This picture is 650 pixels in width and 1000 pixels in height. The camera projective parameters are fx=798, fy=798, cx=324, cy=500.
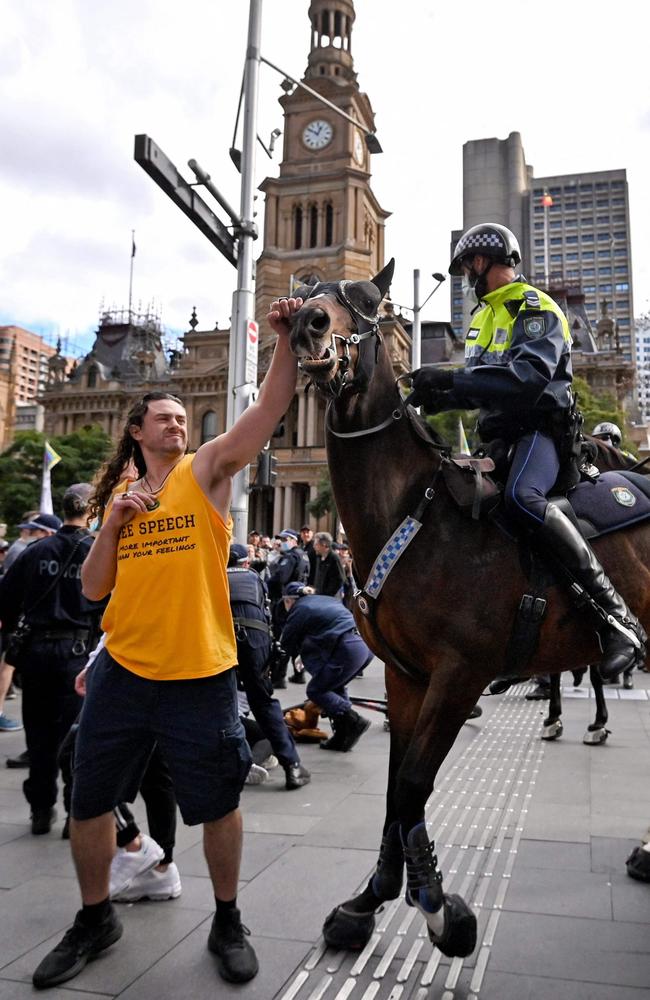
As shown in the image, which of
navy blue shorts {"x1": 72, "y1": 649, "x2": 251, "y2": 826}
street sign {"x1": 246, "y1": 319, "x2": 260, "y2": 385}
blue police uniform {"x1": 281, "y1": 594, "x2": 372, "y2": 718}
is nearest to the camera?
navy blue shorts {"x1": 72, "y1": 649, "x2": 251, "y2": 826}

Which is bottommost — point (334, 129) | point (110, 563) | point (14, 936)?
point (14, 936)

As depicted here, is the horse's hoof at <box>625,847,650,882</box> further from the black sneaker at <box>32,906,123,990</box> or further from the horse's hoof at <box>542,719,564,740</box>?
the horse's hoof at <box>542,719,564,740</box>

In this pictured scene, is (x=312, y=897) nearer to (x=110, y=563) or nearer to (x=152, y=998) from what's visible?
(x=152, y=998)

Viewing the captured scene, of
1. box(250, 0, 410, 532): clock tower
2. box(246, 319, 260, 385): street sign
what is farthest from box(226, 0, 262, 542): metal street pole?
box(250, 0, 410, 532): clock tower

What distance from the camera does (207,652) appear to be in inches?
134

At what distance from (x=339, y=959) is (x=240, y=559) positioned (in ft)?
14.0

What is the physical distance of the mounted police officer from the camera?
3.56 metres

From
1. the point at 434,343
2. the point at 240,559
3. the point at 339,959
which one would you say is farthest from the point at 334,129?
the point at 339,959

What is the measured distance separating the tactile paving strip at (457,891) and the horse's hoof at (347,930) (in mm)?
35

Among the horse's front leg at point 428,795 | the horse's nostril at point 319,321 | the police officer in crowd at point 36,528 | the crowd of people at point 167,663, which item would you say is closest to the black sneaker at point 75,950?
the crowd of people at point 167,663

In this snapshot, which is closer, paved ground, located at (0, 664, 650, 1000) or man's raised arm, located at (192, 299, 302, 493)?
paved ground, located at (0, 664, 650, 1000)

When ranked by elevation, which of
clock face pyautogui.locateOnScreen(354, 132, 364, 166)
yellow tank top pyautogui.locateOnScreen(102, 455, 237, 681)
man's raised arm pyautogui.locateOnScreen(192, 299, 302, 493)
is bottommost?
yellow tank top pyautogui.locateOnScreen(102, 455, 237, 681)

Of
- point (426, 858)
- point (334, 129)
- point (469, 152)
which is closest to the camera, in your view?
point (426, 858)

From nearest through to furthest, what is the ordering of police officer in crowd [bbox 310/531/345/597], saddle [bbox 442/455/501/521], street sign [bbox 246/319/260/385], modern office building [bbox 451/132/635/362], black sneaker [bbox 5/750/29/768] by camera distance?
saddle [bbox 442/455/501/521] → black sneaker [bbox 5/750/29/768] → street sign [bbox 246/319/260/385] → police officer in crowd [bbox 310/531/345/597] → modern office building [bbox 451/132/635/362]
